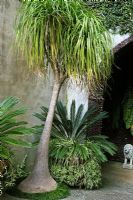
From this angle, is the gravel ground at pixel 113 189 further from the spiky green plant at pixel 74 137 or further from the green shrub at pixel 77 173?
the spiky green plant at pixel 74 137

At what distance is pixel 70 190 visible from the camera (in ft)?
17.2

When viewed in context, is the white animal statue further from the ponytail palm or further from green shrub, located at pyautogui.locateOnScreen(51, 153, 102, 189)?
the ponytail palm

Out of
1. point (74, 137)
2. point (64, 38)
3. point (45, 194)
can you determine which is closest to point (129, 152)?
point (74, 137)

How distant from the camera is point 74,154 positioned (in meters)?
5.28

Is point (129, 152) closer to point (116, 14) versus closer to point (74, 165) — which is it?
point (74, 165)

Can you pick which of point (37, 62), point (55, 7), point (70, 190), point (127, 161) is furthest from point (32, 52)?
point (127, 161)

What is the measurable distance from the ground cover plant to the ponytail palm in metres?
0.57

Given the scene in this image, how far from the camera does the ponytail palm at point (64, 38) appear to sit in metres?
4.62

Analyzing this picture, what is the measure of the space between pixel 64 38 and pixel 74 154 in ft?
5.81

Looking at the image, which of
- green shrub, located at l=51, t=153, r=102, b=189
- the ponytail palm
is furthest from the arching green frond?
green shrub, located at l=51, t=153, r=102, b=189

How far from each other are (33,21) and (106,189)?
2864mm

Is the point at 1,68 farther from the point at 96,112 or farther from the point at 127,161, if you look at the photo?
the point at 127,161

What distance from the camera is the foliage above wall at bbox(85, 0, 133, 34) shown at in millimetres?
6102

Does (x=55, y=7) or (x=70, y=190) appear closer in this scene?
(x=55, y=7)
